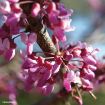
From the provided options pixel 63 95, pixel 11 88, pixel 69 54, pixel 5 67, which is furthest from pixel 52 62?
pixel 5 67

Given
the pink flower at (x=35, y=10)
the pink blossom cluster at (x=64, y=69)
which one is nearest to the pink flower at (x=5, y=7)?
the pink flower at (x=35, y=10)

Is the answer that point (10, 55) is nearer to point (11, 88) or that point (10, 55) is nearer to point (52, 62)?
point (52, 62)

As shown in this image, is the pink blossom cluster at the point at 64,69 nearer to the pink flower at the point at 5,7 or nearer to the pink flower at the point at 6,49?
the pink flower at the point at 6,49

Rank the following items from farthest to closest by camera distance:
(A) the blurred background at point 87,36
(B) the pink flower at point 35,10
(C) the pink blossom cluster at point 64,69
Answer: (A) the blurred background at point 87,36 < (C) the pink blossom cluster at point 64,69 < (B) the pink flower at point 35,10

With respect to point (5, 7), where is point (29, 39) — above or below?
below

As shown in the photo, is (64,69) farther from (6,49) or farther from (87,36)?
(87,36)

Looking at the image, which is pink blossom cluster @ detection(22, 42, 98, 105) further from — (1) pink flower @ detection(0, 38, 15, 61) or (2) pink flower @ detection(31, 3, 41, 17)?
(2) pink flower @ detection(31, 3, 41, 17)

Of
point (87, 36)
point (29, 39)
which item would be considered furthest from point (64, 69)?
point (87, 36)

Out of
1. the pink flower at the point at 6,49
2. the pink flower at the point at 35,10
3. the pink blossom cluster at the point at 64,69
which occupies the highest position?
the pink flower at the point at 35,10

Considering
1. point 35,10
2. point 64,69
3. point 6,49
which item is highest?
point 35,10

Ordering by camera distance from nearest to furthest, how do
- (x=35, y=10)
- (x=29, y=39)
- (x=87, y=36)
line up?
(x=35, y=10) < (x=29, y=39) < (x=87, y=36)

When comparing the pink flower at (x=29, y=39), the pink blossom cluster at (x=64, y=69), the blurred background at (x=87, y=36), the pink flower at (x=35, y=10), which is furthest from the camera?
the blurred background at (x=87, y=36)

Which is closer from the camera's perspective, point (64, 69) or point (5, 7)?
point (5, 7)

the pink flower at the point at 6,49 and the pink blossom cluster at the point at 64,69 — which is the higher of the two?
the pink flower at the point at 6,49
